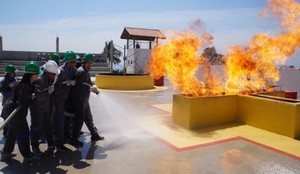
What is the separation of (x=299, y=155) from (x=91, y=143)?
448 cm

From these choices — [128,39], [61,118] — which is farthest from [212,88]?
[128,39]

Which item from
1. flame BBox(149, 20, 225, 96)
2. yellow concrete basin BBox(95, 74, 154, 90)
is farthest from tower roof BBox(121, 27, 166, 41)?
flame BBox(149, 20, 225, 96)

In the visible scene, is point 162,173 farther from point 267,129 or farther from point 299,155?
point 267,129

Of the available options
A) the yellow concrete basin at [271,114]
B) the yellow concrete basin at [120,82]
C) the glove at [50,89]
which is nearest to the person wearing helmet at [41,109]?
the glove at [50,89]

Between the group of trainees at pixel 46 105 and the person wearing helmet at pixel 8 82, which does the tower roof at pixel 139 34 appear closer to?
the group of trainees at pixel 46 105

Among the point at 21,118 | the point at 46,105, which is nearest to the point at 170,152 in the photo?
the point at 46,105

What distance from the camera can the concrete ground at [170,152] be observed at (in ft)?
15.3

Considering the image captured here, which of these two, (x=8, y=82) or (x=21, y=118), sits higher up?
(x=8, y=82)

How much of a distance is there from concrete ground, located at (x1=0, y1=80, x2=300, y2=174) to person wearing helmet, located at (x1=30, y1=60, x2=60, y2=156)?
0.36m

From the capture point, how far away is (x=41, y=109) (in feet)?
15.9

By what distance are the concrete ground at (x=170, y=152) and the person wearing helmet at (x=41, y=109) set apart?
0.36 m

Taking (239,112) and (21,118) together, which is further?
(239,112)

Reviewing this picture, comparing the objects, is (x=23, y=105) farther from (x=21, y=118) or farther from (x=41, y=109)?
(x=41, y=109)

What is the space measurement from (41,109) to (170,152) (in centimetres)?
270
